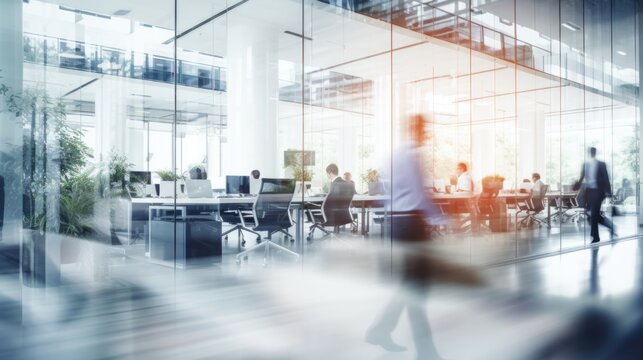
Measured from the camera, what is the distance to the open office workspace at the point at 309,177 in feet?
11.2

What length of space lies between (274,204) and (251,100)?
12.8ft

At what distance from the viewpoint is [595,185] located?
298 inches

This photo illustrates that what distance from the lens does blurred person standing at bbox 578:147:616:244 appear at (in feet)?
24.7

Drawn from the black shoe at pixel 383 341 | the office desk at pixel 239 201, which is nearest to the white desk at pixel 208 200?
the office desk at pixel 239 201

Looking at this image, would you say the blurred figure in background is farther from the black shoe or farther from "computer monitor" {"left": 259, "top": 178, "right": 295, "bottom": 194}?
"computer monitor" {"left": 259, "top": 178, "right": 295, "bottom": 194}

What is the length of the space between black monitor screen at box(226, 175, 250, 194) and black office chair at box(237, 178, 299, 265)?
1.58 m

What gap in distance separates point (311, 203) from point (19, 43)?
15.4 ft

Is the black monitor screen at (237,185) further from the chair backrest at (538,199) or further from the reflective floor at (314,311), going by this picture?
the chair backrest at (538,199)

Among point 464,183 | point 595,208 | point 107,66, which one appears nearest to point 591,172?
point 595,208

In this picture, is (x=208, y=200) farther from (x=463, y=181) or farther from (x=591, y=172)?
(x=591, y=172)

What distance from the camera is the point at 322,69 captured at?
42.5ft

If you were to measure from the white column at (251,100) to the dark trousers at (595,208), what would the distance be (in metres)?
5.58

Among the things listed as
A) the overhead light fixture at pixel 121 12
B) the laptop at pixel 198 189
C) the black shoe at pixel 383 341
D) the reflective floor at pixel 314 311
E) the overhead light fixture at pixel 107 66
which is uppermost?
the overhead light fixture at pixel 121 12

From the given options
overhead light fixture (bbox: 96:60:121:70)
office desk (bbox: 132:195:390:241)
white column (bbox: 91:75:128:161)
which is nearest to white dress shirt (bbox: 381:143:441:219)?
office desk (bbox: 132:195:390:241)
